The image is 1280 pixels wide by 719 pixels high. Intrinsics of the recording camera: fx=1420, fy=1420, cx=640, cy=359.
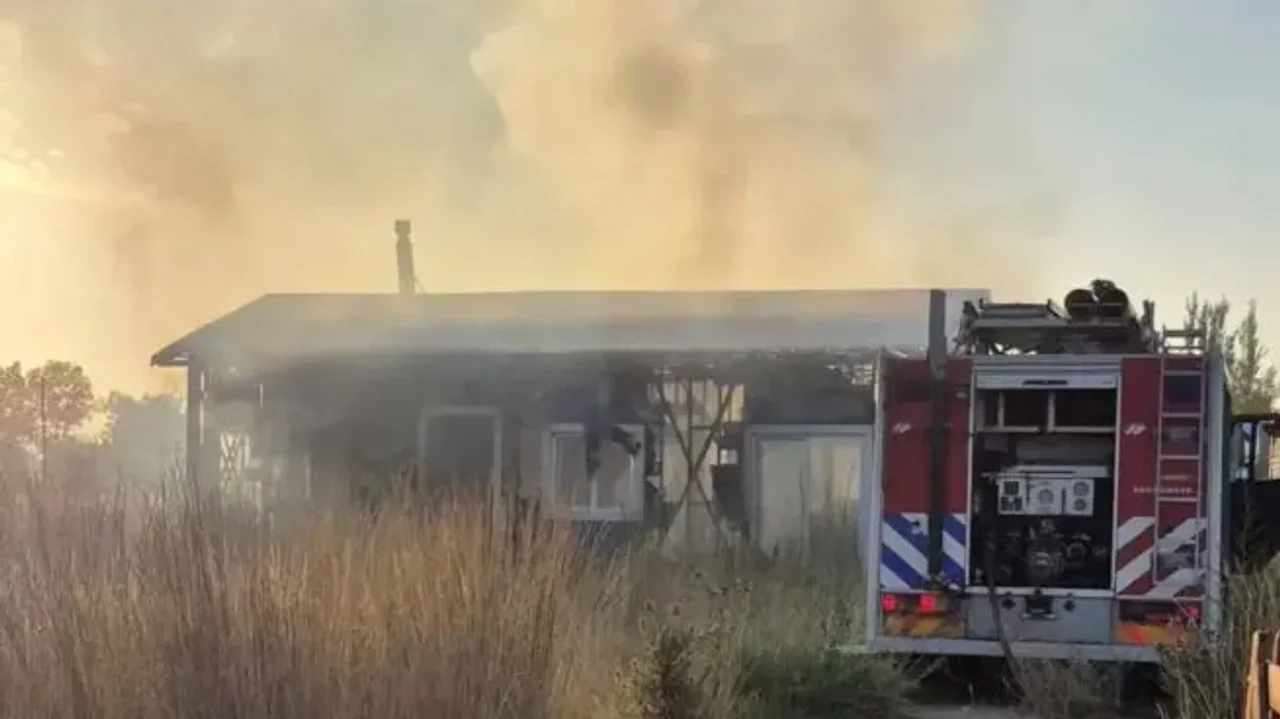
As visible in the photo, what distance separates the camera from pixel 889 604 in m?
8.55

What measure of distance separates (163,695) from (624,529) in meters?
9.98

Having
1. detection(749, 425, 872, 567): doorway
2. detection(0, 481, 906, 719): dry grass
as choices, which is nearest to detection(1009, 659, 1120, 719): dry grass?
detection(0, 481, 906, 719): dry grass

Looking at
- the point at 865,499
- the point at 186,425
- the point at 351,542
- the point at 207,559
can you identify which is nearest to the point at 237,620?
the point at 207,559

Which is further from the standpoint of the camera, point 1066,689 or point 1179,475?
point 1179,475

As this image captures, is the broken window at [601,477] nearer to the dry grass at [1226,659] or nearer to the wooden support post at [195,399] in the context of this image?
the wooden support post at [195,399]

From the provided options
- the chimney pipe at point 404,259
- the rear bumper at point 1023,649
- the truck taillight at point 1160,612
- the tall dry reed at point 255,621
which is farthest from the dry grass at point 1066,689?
the chimney pipe at point 404,259

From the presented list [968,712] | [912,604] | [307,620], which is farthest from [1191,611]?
[307,620]

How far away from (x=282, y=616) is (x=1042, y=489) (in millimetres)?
5376

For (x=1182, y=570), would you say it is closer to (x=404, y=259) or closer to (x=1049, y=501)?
(x=1049, y=501)

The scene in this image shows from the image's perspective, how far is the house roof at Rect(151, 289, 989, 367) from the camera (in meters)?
14.8

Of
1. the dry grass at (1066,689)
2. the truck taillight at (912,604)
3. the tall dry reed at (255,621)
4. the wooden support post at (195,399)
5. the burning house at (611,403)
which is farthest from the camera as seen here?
the wooden support post at (195,399)

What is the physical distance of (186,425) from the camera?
15250 millimetres

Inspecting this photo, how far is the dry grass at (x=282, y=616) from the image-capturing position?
4.59 meters

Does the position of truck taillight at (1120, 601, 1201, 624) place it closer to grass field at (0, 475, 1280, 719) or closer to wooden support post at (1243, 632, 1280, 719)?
grass field at (0, 475, 1280, 719)
